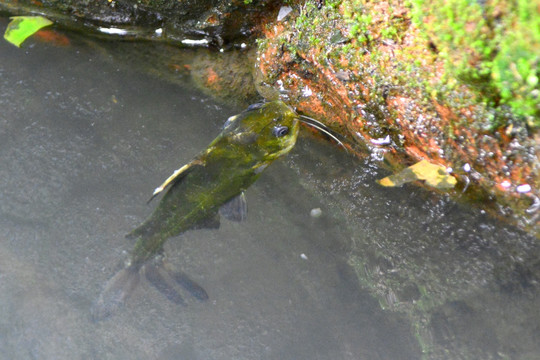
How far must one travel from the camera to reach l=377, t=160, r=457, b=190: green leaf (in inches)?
A: 133

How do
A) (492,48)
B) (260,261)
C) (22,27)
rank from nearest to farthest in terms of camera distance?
(492,48)
(260,261)
(22,27)

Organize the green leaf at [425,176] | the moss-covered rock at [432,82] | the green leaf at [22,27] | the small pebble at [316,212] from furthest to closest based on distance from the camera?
the green leaf at [22,27] → the small pebble at [316,212] → the green leaf at [425,176] → the moss-covered rock at [432,82]

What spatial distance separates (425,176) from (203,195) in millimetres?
1613

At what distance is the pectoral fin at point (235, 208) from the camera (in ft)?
10.5

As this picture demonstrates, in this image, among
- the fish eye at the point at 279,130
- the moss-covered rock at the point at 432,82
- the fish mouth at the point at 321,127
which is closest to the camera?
the moss-covered rock at the point at 432,82

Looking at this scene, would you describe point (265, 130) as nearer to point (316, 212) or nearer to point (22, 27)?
point (316, 212)

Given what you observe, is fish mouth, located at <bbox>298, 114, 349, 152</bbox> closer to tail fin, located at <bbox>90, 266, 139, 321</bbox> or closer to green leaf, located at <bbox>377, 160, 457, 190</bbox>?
green leaf, located at <bbox>377, 160, 457, 190</bbox>

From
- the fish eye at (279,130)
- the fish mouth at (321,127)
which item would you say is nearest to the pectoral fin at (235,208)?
the fish eye at (279,130)

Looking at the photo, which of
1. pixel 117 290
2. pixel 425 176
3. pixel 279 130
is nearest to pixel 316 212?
pixel 279 130

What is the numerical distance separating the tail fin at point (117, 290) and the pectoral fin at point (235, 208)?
2.36 ft

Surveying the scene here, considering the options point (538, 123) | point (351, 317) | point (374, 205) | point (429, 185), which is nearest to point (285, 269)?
point (351, 317)

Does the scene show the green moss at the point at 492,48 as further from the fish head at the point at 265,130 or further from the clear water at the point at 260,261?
the fish head at the point at 265,130

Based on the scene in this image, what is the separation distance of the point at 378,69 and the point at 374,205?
3.24 feet

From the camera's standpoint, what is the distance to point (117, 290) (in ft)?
10.6
